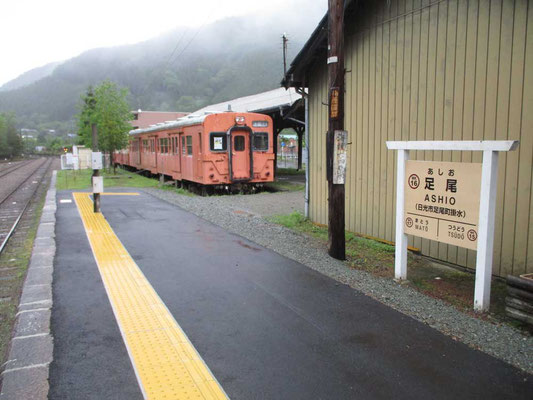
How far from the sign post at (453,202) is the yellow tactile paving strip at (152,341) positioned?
10.8ft

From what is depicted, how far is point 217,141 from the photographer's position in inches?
663

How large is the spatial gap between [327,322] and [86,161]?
120ft

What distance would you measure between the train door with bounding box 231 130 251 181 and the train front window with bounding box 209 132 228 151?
0.36 m

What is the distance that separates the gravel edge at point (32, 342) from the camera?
3.64m

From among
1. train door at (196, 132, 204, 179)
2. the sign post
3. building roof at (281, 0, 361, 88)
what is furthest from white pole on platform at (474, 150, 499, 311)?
train door at (196, 132, 204, 179)

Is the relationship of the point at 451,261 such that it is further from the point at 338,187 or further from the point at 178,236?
the point at 178,236

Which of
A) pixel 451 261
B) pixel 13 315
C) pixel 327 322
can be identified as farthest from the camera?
pixel 451 261

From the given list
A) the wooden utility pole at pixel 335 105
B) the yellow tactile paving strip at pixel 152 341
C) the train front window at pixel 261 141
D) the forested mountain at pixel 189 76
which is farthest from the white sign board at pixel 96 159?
the forested mountain at pixel 189 76

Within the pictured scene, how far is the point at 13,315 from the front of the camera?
17.4ft

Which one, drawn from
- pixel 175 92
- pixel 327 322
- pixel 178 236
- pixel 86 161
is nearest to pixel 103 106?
pixel 86 161

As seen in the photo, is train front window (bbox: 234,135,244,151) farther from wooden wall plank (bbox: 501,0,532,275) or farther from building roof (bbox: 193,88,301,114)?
wooden wall plank (bbox: 501,0,532,275)

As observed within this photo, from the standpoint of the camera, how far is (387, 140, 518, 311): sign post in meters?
5.30

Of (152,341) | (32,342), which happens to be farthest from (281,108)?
(32,342)

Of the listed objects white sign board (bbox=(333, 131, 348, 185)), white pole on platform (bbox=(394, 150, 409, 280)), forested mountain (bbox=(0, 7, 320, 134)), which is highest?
forested mountain (bbox=(0, 7, 320, 134))
